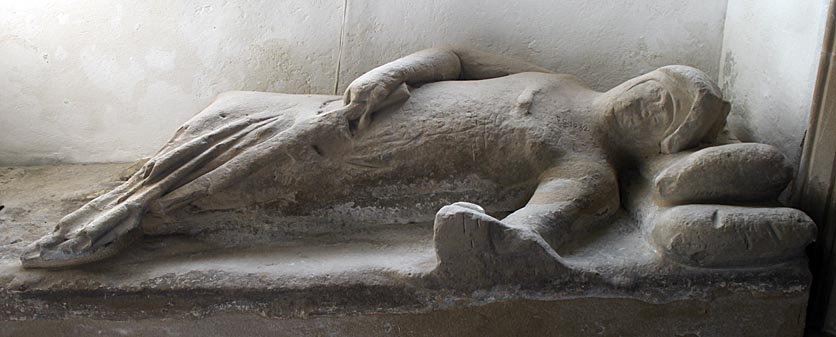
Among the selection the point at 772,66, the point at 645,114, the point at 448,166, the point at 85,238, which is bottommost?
the point at 85,238

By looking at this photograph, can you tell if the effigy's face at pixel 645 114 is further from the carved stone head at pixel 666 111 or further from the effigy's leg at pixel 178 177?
the effigy's leg at pixel 178 177

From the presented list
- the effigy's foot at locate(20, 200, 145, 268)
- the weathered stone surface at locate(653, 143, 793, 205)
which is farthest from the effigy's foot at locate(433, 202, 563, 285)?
the effigy's foot at locate(20, 200, 145, 268)

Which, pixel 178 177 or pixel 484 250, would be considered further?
pixel 178 177

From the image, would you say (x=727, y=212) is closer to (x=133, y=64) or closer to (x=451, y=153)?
(x=451, y=153)

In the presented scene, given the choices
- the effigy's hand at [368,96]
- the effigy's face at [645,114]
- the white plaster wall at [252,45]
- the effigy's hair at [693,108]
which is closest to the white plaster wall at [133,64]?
the white plaster wall at [252,45]

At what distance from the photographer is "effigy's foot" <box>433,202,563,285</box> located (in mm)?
2125

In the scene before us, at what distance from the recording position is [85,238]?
242 cm

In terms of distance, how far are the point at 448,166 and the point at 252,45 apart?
1.26 m

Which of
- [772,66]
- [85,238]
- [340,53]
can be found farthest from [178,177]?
[772,66]

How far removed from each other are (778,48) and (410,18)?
59.5 inches

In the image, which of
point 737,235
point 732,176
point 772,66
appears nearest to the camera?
point 737,235

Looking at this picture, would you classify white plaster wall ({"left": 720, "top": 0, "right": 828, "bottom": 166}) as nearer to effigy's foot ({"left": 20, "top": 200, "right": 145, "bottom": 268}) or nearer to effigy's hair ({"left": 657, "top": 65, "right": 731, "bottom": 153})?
effigy's hair ({"left": 657, "top": 65, "right": 731, "bottom": 153})

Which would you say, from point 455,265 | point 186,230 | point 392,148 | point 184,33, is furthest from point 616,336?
point 184,33

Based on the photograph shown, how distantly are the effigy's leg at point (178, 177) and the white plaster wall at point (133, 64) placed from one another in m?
0.68
